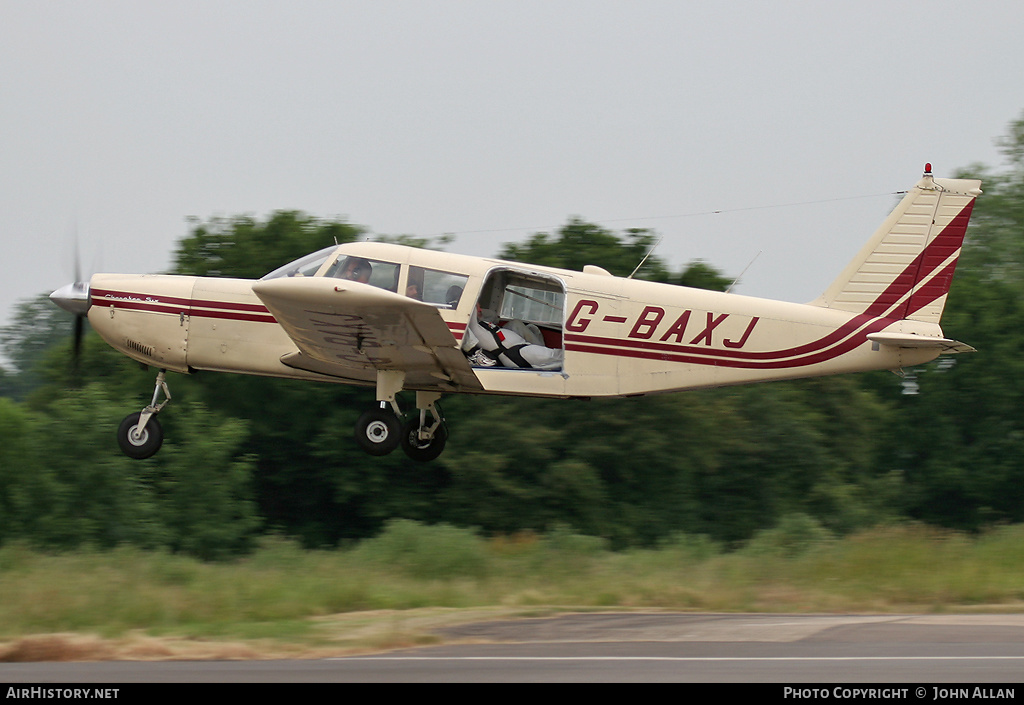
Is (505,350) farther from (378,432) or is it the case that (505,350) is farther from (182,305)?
(182,305)

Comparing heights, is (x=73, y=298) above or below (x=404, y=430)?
above

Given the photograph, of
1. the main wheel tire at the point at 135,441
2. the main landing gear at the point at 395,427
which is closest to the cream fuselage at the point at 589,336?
the main landing gear at the point at 395,427

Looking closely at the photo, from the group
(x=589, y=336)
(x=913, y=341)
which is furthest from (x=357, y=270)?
(x=913, y=341)

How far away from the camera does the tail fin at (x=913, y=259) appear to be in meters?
12.2

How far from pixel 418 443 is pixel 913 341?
18.7 ft

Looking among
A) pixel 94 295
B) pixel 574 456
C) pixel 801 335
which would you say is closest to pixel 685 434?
pixel 574 456

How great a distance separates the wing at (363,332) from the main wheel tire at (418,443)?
1.97ft

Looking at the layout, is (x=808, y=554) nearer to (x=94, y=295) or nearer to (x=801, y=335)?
(x=801, y=335)

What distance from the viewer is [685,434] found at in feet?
69.1

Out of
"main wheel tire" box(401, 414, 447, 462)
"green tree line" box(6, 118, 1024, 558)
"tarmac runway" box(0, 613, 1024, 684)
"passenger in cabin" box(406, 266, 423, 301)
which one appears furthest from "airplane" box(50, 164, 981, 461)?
"green tree line" box(6, 118, 1024, 558)

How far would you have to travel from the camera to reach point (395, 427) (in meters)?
11.8

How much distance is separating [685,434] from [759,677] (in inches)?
539

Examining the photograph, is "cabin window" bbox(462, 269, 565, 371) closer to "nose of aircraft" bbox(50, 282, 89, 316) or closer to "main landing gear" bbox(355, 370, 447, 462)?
"main landing gear" bbox(355, 370, 447, 462)

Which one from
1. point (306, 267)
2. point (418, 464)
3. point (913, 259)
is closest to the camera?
point (306, 267)
